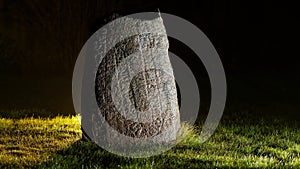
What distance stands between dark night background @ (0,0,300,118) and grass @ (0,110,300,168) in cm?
224

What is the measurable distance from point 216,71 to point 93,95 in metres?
8.54

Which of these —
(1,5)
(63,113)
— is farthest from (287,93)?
(1,5)

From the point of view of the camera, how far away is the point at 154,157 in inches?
218

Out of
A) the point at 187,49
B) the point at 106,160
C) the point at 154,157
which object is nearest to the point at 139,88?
the point at 154,157

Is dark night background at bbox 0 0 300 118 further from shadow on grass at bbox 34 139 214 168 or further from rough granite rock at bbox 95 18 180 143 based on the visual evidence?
shadow on grass at bbox 34 139 214 168

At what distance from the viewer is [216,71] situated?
1414 centimetres

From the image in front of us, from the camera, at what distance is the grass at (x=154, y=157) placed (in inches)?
208

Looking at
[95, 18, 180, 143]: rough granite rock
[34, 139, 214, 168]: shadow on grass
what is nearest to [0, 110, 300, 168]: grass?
[34, 139, 214, 168]: shadow on grass

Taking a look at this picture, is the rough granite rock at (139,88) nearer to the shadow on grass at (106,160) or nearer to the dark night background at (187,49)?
the shadow on grass at (106,160)

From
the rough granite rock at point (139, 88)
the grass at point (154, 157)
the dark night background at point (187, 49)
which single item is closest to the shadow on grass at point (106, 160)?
the grass at point (154, 157)

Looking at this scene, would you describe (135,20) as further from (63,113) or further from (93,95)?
(63,113)

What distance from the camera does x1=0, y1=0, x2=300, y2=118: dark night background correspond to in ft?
36.7

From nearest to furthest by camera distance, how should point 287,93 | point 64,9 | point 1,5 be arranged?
point 287,93, point 64,9, point 1,5

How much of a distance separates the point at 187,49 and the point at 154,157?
10.4 m
